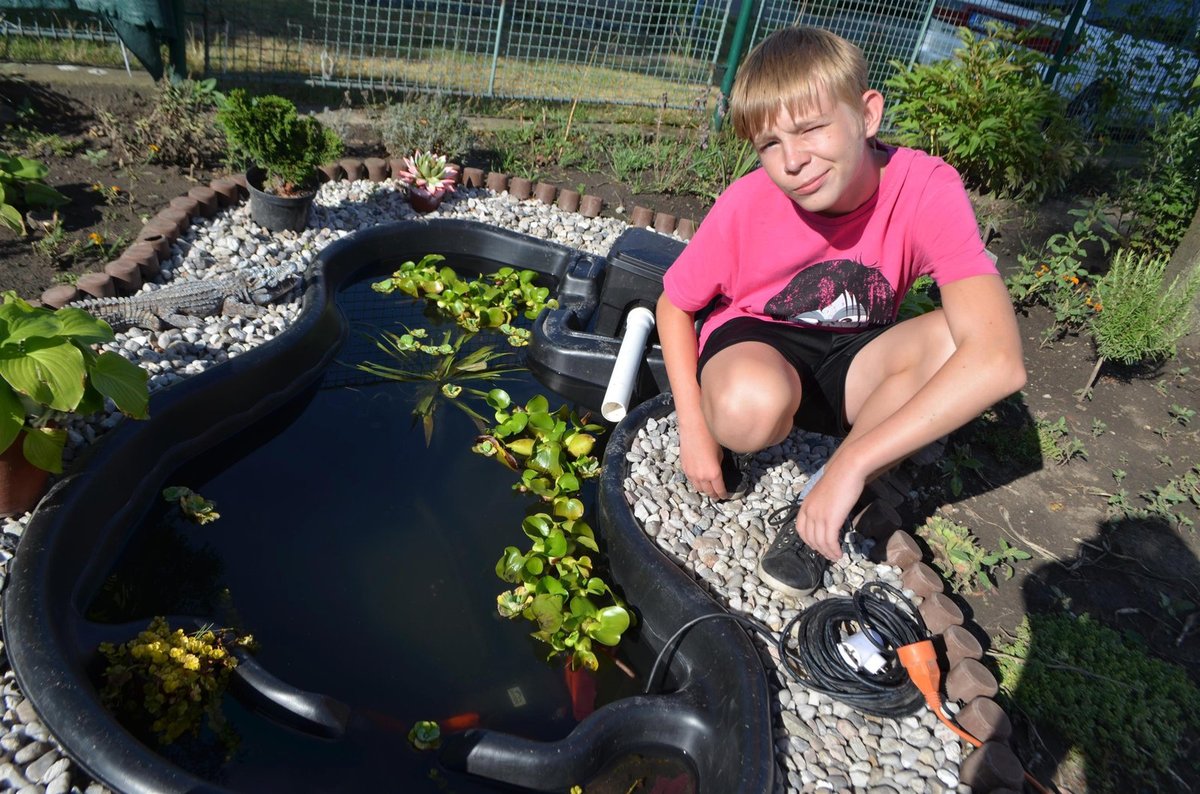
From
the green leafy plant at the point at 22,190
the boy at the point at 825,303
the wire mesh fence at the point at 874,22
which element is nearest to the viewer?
the boy at the point at 825,303

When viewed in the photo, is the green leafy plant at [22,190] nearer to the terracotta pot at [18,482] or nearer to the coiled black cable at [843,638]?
the terracotta pot at [18,482]

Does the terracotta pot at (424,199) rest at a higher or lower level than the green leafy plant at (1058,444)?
higher

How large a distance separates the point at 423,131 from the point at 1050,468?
4.07 metres

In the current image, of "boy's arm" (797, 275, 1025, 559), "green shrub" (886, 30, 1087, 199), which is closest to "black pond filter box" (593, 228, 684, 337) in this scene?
"boy's arm" (797, 275, 1025, 559)

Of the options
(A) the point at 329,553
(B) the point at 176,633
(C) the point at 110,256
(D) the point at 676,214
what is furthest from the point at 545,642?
(D) the point at 676,214

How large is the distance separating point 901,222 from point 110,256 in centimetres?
329

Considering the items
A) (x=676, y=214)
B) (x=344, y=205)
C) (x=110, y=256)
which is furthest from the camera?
(x=676, y=214)

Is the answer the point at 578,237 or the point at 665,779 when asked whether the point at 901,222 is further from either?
the point at 578,237

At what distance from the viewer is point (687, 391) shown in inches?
97.8

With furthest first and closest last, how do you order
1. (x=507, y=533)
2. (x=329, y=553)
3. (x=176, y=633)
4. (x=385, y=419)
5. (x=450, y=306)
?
1. (x=450, y=306)
2. (x=385, y=419)
3. (x=507, y=533)
4. (x=329, y=553)
5. (x=176, y=633)

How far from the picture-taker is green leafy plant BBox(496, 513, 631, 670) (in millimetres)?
2328

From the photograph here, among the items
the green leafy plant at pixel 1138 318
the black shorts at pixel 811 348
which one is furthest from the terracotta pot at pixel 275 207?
the green leafy plant at pixel 1138 318

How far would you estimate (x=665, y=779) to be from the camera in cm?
203

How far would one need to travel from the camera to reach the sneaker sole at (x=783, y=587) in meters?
2.44
